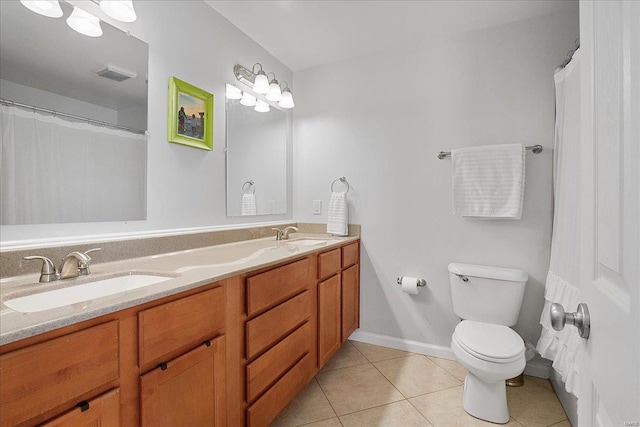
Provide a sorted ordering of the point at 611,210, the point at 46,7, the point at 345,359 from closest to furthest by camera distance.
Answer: the point at 611,210
the point at 46,7
the point at 345,359

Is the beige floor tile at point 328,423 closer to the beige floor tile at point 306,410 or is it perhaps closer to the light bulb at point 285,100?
the beige floor tile at point 306,410

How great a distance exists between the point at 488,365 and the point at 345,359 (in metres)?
1.04

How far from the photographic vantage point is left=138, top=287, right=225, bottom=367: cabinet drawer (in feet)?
2.80

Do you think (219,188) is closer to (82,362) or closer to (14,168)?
(14,168)

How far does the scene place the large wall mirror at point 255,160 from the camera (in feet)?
6.73

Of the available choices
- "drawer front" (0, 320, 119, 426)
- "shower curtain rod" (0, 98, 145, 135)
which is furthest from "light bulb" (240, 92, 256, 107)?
"drawer front" (0, 320, 119, 426)

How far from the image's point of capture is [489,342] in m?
1.59

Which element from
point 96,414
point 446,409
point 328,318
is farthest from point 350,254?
point 96,414

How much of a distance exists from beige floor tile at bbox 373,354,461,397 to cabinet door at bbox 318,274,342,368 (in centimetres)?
40

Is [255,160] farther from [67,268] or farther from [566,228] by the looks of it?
[566,228]

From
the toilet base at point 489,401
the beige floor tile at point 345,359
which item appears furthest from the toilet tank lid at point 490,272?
the beige floor tile at point 345,359

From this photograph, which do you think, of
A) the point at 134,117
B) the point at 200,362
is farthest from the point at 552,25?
the point at 200,362

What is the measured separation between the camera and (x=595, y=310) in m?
0.55

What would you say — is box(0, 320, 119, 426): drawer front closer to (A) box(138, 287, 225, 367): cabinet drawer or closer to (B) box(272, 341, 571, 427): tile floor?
(A) box(138, 287, 225, 367): cabinet drawer
